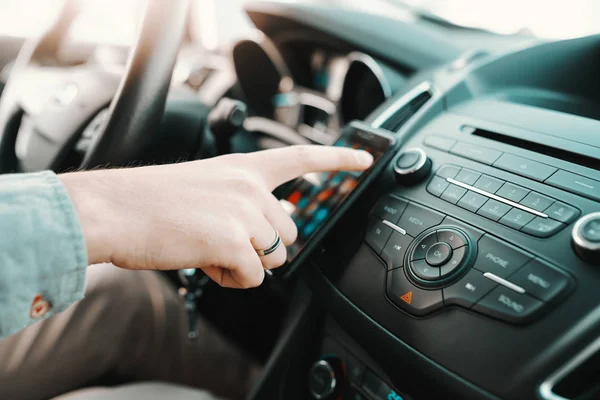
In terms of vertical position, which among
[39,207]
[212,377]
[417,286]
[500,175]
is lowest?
[212,377]

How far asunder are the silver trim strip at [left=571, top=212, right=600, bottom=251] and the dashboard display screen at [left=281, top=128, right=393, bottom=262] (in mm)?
248

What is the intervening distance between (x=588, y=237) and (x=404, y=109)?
35 centimetres

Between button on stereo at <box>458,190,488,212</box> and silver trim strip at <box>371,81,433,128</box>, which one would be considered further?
silver trim strip at <box>371,81,433,128</box>

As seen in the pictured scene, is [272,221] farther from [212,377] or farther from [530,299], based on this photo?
[212,377]

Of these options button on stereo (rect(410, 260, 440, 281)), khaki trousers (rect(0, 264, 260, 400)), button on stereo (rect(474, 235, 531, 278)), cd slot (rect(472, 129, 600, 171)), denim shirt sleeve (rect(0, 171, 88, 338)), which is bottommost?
khaki trousers (rect(0, 264, 260, 400))

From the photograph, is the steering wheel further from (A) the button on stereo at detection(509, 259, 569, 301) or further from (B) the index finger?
(A) the button on stereo at detection(509, 259, 569, 301)

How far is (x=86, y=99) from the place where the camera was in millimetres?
858

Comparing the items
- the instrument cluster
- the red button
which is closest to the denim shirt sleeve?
the red button

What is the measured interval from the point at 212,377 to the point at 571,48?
81 centimetres

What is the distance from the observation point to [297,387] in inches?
28.2

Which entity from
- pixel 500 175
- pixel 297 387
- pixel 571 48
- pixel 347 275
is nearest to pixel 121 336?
pixel 297 387

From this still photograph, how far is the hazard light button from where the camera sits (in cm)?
50

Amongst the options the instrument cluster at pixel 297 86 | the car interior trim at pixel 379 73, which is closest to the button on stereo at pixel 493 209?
the car interior trim at pixel 379 73

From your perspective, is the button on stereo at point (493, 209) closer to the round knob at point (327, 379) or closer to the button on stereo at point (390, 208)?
the button on stereo at point (390, 208)
